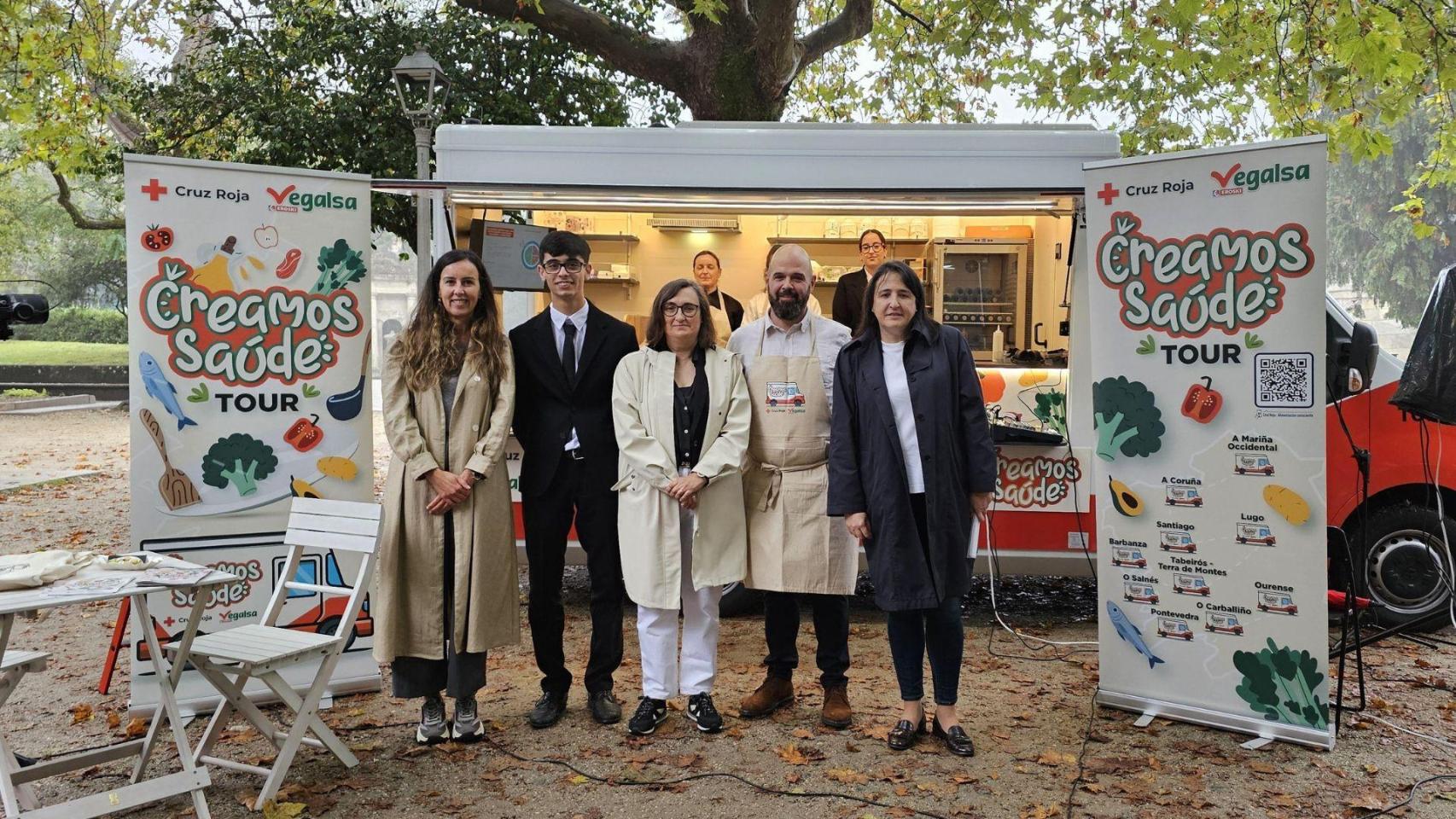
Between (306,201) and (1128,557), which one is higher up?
(306,201)

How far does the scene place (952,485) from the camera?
3990 mm

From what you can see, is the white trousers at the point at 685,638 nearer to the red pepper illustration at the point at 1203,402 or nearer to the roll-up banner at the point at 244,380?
the roll-up banner at the point at 244,380

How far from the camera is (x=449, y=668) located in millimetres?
4156

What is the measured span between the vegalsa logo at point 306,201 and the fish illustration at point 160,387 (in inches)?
32.4

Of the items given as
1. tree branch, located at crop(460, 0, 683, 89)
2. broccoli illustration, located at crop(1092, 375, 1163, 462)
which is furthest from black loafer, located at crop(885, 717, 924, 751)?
tree branch, located at crop(460, 0, 683, 89)

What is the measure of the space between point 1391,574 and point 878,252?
3585 millimetres

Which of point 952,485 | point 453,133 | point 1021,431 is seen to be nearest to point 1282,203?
point 952,485

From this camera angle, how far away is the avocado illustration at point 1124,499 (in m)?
4.48

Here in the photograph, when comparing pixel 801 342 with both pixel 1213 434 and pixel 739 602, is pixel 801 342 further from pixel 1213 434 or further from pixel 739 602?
pixel 739 602

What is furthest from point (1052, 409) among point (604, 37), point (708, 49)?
point (604, 37)

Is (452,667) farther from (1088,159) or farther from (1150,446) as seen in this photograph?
(1088,159)

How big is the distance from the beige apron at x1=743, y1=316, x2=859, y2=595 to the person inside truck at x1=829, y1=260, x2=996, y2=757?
141 millimetres

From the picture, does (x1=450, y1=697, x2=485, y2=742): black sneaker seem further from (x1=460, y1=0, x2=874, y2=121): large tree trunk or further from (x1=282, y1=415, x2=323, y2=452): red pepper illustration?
(x1=460, y1=0, x2=874, y2=121): large tree trunk

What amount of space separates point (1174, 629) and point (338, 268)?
3.90 metres
